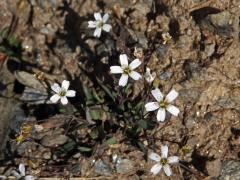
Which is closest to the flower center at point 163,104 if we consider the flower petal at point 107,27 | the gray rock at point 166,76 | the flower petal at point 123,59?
the gray rock at point 166,76

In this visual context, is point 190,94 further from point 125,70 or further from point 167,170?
point 167,170

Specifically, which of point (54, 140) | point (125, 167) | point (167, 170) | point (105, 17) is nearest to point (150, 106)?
point (167, 170)

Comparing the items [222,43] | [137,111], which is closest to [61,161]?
[137,111]

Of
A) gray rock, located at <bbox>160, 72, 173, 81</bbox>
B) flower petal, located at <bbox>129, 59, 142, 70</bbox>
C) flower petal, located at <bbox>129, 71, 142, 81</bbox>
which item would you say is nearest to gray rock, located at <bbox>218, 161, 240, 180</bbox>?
gray rock, located at <bbox>160, 72, 173, 81</bbox>

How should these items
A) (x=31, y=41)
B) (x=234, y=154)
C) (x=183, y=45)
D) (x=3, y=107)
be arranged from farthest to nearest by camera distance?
(x=31, y=41) → (x=3, y=107) → (x=183, y=45) → (x=234, y=154)

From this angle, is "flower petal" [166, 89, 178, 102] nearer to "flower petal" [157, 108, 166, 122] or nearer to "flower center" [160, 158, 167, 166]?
"flower petal" [157, 108, 166, 122]

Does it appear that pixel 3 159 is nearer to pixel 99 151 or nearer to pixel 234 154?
pixel 99 151
